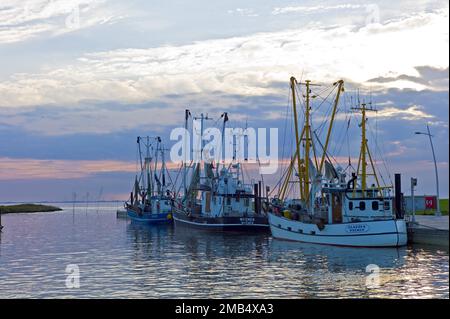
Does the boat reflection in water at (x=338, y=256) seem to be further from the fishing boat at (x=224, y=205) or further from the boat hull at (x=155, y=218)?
the boat hull at (x=155, y=218)

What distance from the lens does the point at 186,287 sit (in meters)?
30.1

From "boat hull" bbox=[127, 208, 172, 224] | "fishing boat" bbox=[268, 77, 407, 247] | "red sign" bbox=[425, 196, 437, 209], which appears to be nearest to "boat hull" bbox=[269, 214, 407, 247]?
"fishing boat" bbox=[268, 77, 407, 247]

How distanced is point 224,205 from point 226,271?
44.4 meters

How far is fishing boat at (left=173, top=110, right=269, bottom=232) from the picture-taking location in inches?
→ 2943

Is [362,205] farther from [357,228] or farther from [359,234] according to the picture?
[359,234]

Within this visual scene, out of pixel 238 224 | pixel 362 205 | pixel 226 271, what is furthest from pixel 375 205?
pixel 238 224

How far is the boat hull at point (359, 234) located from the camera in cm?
4938

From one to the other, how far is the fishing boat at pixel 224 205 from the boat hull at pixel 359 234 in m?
18.5

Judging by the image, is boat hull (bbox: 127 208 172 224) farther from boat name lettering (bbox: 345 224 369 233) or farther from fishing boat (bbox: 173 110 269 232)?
boat name lettering (bbox: 345 224 369 233)

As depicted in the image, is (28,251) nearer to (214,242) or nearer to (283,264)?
(214,242)

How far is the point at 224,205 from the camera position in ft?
266
